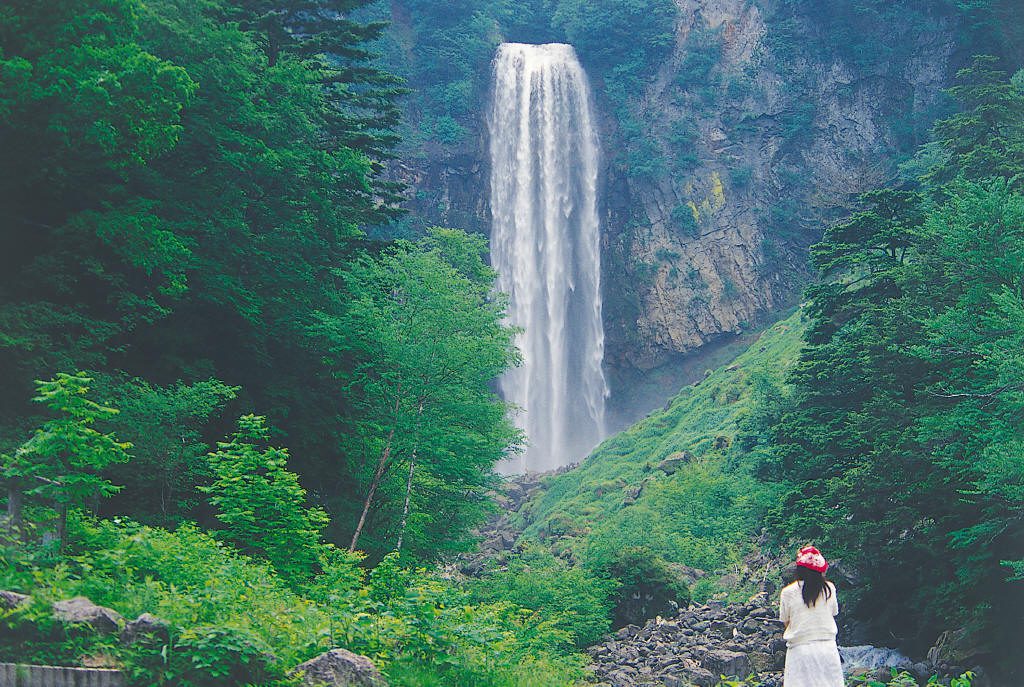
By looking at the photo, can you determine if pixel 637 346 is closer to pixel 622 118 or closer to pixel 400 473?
pixel 622 118

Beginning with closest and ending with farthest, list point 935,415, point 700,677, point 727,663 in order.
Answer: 1. point 700,677
2. point 727,663
3. point 935,415

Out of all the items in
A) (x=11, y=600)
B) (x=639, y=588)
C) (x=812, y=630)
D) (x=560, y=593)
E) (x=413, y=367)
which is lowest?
(x=812, y=630)

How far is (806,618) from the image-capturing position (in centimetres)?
657

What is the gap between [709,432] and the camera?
41.6m

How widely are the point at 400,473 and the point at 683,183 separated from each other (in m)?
37.4

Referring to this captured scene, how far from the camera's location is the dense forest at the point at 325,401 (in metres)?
9.23

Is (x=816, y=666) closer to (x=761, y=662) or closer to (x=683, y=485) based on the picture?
(x=761, y=662)

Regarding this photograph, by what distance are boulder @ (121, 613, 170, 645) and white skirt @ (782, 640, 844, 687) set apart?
4.86 meters

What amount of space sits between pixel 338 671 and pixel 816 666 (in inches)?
146

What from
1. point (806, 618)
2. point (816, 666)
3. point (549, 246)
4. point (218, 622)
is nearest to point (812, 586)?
point (806, 618)

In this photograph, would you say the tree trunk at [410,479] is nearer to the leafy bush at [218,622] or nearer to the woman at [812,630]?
the leafy bush at [218,622]

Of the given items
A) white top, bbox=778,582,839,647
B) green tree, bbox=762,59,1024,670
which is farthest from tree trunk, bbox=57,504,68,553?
green tree, bbox=762,59,1024,670

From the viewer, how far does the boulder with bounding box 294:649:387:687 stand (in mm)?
7637

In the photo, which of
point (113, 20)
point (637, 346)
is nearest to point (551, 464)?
point (637, 346)
